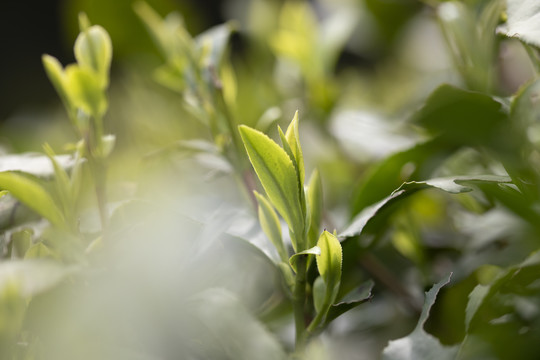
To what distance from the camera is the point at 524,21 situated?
1.01ft

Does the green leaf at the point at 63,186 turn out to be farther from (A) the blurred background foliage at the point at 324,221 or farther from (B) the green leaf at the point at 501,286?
(B) the green leaf at the point at 501,286

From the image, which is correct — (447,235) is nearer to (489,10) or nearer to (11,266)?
(489,10)

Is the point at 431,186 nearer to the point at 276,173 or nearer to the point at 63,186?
the point at 276,173

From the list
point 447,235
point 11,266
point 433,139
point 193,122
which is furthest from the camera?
point 193,122

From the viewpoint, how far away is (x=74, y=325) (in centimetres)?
29

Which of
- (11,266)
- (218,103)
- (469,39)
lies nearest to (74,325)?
(11,266)

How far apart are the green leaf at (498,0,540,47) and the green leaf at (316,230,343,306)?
0.16 m

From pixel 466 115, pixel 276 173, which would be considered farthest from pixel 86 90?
pixel 466 115

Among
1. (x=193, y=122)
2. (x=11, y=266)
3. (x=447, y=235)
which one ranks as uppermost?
(x=11, y=266)

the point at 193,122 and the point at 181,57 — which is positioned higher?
the point at 181,57

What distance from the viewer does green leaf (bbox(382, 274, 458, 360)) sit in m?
0.29

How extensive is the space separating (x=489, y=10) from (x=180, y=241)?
31 cm

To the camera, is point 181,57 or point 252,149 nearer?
point 252,149

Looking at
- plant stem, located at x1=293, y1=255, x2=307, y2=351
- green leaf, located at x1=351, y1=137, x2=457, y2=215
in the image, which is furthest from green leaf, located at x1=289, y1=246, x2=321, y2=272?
green leaf, located at x1=351, y1=137, x2=457, y2=215
